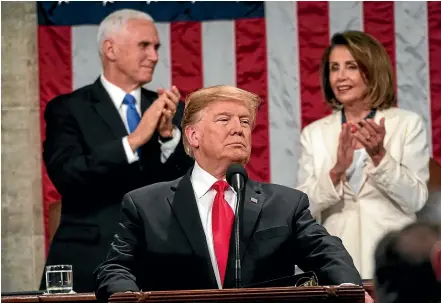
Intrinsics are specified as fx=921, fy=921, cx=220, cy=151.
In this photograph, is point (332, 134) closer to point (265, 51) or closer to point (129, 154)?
point (129, 154)

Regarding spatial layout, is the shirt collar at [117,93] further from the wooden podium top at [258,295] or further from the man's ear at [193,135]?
the wooden podium top at [258,295]

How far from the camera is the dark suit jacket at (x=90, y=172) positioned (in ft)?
13.0

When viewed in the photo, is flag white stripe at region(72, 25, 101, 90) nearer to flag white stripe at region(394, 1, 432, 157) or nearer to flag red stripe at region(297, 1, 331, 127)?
flag red stripe at region(297, 1, 331, 127)

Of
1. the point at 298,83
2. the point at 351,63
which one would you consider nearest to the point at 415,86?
the point at 298,83

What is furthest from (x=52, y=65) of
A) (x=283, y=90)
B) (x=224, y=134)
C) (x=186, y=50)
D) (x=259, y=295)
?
(x=259, y=295)

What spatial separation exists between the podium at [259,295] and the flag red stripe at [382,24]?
3404 mm

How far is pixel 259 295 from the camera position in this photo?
74.6 inches

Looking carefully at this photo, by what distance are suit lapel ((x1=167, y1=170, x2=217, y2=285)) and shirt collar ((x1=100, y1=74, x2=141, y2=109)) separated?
5.11 ft

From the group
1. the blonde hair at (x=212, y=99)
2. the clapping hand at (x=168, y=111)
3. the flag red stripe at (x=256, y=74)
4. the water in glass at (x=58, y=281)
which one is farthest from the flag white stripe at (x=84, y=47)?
the blonde hair at (x=212, y=99)

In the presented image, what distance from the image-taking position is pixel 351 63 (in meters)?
4.22

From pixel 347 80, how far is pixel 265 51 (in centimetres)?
116

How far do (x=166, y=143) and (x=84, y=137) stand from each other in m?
0.38

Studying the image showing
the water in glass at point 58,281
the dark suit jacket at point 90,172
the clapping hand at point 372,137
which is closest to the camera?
the water in glass at point 58,281

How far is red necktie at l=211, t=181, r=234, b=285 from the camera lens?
2.60m
